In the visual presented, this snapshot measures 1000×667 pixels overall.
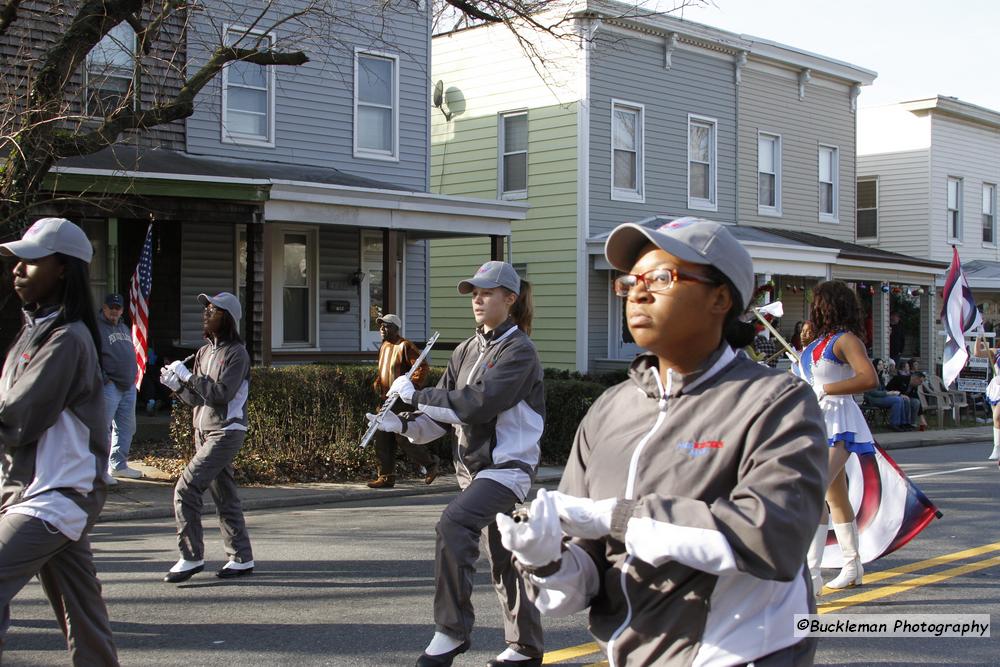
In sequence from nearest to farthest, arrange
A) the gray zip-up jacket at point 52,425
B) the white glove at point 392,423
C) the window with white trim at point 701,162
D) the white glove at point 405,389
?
the gray zip-up jacket at point 52,425 → the white glove at point 405,389 → the white glove at point 392,423 → the window with white trim at point 701,162

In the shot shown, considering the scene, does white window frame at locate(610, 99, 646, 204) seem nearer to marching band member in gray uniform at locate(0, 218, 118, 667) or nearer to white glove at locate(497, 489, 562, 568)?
marching band member in gray uniform at locate(0, 218, 118, 667)

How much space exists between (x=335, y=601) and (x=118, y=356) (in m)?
6.38

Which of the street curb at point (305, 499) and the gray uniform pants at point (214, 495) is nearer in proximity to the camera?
the gray uniform pants at point (214, 495)

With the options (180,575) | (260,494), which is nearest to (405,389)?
(180,575)

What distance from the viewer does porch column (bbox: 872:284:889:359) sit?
2803 centimetres

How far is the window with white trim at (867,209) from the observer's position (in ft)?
103

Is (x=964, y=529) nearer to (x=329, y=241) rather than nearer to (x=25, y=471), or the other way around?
(x=25, y=471)

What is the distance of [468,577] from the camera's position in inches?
215

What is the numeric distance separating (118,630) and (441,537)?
7.58ft

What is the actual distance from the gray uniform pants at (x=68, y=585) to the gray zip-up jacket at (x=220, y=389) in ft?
9.68

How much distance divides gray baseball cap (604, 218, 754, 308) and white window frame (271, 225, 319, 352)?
50.9ft

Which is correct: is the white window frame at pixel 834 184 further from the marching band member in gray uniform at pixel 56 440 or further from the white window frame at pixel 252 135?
the marching band member in gray uniform at pixel 56 440

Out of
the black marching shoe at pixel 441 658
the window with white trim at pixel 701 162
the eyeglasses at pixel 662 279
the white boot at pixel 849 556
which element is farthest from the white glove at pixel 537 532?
the window with white trim at pixel 701 162

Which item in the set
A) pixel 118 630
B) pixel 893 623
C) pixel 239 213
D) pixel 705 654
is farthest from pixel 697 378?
pixel 239 213
